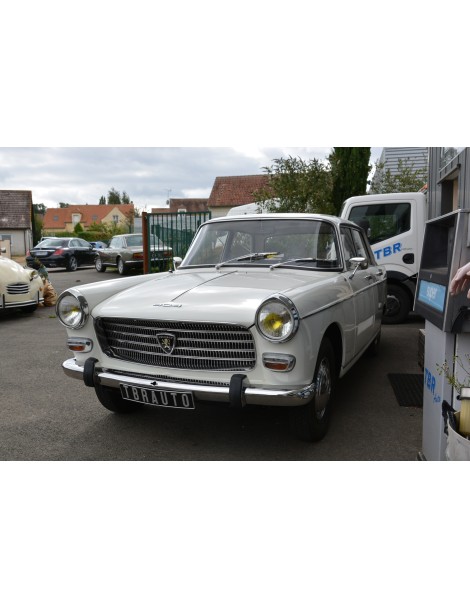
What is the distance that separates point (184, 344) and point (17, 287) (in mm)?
7537

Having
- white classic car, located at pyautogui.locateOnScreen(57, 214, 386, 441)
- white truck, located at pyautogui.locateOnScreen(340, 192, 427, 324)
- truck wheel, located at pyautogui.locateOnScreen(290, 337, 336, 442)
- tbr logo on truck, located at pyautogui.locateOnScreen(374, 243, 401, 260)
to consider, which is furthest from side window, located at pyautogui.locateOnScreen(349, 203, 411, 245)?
truck wheel, located at pyautogui.locateOnScreen(290, 337, 336, 442)

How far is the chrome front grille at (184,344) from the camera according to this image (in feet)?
10.6

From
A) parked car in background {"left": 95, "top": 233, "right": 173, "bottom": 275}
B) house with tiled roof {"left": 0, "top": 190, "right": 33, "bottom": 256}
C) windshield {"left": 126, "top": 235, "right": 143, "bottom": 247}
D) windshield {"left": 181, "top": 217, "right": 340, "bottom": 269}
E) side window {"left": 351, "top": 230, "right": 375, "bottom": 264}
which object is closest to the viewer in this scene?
windshield {"left": 181, "top": 217, "right": 340, "bottom": 269}

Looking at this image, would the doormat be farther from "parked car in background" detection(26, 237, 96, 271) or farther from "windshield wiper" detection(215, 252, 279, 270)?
"parked car in background" detection(26, 237, 96, 271)

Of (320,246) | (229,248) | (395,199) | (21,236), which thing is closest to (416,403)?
(320,246)

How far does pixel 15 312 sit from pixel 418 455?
9589 millimetres

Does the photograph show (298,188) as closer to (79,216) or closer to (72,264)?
(72,264)

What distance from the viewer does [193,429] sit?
3.96 meters

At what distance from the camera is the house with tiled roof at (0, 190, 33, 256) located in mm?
45188

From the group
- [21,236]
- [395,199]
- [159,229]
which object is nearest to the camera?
[395,199]

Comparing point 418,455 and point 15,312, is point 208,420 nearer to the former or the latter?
point 418,455

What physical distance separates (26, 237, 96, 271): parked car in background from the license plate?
64.1ft

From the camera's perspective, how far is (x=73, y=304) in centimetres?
386

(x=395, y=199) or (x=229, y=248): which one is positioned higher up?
(x=395, y=199)
